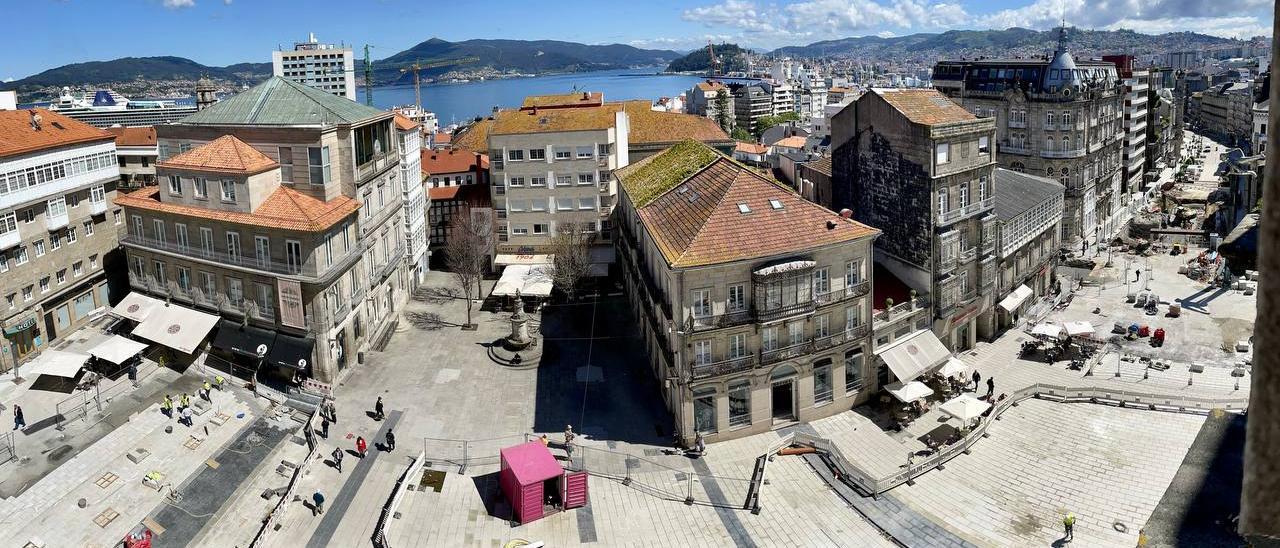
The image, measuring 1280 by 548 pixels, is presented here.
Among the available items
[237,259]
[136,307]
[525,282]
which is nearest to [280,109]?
[237,259]

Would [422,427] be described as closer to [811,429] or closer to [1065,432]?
[811,429]

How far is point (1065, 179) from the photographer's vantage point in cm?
8694

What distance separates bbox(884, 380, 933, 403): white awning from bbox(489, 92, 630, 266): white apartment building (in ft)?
101

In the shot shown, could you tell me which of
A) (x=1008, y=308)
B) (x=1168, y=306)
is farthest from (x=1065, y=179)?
(x=1008, y=308)

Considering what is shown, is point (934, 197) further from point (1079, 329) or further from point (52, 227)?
point (52, 227)

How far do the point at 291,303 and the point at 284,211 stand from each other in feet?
16.9

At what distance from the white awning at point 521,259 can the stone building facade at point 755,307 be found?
72.3 feet

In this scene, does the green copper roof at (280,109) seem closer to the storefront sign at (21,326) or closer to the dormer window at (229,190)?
the dormer window at (229,190)

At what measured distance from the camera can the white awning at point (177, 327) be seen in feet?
163

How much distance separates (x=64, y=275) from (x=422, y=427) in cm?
2722

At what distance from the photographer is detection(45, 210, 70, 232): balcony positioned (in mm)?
52938

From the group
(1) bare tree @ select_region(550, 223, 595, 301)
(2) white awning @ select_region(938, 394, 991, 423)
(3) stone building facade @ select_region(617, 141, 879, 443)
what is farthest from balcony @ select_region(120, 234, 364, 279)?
(2) white awning @ select_region(938, 394, 991, 423)

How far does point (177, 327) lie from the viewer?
2000 inches

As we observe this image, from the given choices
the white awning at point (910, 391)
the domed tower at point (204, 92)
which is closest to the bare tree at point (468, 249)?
the domed tower at point (204, 92)
